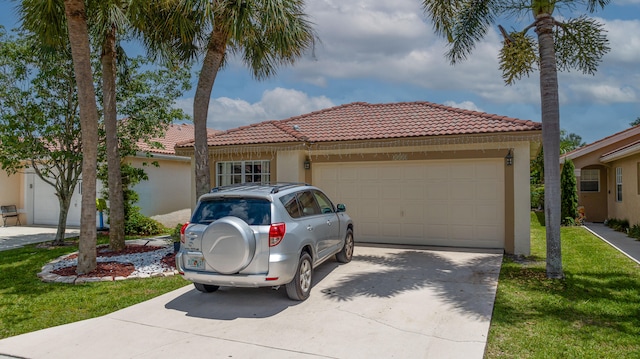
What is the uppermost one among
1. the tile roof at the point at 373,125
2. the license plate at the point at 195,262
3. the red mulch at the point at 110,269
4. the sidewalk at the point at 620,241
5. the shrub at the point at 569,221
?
the tile roof at the point at 373,125

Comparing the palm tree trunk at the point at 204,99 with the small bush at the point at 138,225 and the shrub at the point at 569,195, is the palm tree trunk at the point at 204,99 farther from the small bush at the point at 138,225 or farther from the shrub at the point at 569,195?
the shrub at the point at 569,195

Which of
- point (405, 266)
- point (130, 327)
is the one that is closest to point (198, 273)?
point (130, 327)

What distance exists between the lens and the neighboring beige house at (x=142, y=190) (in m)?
17.5

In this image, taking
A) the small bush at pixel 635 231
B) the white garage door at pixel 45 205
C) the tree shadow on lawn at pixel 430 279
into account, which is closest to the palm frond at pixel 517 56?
the tree shadow on lawn at pixel 430 279

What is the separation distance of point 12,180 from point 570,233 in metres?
23.2

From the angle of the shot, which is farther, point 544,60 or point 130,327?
point 544,60

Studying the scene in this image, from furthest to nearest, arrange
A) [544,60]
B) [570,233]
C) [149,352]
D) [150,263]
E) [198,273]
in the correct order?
1. [570,233]
2. [150,263]
3. [544,60]
4. [198,273]
5. [149,352]

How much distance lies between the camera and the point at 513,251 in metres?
10.3

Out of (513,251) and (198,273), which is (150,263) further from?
(513,251)

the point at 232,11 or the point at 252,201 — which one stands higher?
the point at 232,11

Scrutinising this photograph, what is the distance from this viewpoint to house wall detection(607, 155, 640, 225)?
14273mm

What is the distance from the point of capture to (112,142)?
419 inches

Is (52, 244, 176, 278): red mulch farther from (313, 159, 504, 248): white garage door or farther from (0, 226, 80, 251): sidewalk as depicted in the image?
(313, 159, 504, 248): white garage door

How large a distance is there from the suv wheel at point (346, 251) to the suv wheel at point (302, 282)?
2296 mm
